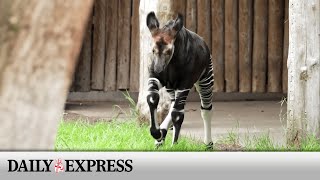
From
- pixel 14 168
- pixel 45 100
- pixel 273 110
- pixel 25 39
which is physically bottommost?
pixel 273 110

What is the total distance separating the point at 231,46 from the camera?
10883 mm

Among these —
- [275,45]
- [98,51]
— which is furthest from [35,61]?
[275,45]

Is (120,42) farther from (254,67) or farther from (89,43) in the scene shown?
(254,67)

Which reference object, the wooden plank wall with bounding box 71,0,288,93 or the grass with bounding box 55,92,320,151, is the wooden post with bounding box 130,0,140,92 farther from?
the grass with bounding box 55,92,320,151

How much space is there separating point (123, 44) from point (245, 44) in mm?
1976

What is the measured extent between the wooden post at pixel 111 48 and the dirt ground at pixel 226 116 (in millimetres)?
351

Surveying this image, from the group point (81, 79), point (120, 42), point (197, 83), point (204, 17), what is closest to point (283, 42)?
point (204, 17)

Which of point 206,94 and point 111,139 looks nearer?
point 206,94

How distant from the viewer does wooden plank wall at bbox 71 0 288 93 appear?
10781 mm

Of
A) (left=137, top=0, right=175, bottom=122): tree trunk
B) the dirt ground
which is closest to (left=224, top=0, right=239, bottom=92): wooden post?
the dirt ground

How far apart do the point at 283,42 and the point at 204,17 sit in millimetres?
1383

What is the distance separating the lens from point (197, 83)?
6.15 meters

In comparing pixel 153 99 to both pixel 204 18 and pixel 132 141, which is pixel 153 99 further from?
pixel 204 18

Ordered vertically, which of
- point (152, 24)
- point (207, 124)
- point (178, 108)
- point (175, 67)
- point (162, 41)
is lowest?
point (207, 124)
